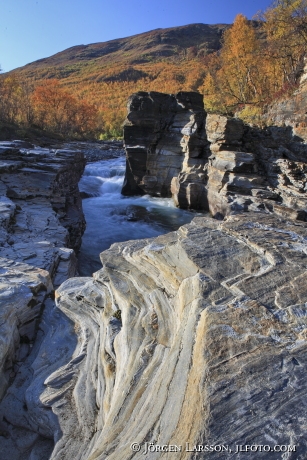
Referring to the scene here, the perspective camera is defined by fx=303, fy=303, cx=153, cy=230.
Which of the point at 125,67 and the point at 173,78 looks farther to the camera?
the point at 125,67

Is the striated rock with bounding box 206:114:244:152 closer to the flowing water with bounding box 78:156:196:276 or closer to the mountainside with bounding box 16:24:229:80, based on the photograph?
the flowing water with bounding box 78:156:196:276

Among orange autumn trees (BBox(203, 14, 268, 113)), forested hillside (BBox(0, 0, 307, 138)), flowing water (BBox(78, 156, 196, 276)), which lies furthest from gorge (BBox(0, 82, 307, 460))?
orange autumn trees (BBox(203, 14, 268, 113))

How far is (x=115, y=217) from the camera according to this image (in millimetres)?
15750

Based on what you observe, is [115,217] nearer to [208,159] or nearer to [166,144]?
[166,144]

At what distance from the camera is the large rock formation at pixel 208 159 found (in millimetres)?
12977

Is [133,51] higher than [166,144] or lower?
higher

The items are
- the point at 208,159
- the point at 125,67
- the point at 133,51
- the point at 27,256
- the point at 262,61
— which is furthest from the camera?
the point at 133,51

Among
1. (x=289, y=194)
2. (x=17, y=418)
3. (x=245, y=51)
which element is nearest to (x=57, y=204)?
(x=17, y=418)

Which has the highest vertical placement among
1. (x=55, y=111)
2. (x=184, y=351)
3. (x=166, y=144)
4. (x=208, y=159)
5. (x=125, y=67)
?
(x=125, y=67)

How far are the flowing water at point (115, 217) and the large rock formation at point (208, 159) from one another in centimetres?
106

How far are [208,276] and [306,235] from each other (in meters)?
2.18

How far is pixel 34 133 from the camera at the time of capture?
3183cm

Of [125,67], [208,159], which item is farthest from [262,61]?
[125,67]

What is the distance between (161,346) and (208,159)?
45.9 feet
